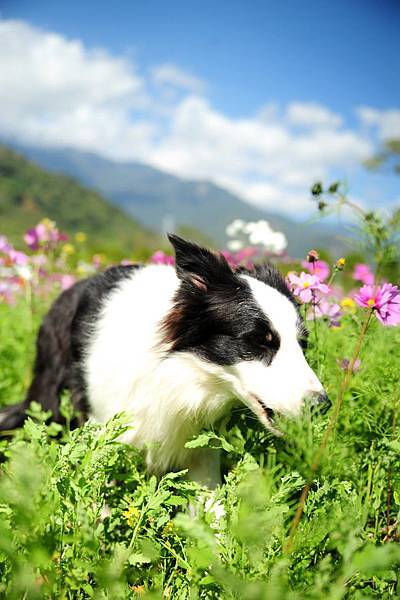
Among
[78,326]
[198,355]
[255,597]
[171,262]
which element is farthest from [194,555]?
[171,262]

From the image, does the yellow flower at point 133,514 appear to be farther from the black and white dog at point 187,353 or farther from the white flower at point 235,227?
the white flower at point 235,227

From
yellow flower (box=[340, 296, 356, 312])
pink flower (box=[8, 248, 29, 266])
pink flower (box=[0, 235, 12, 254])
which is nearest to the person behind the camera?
yellow flower (box=[340, 296, 356, 312])

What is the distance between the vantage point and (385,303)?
1921mm

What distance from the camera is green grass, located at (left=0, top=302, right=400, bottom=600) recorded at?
1516 mm

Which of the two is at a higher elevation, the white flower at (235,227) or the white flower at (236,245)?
the white flower at (235,227)

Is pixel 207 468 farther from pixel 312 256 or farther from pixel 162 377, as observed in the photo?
pixel 312 256

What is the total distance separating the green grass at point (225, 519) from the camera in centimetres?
152

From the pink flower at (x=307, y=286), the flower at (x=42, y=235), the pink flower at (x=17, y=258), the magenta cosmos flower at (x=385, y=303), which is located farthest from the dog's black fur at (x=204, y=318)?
the flower at (x=42, y=235)

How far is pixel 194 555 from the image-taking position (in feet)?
5.19

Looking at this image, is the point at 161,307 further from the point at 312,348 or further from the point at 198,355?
the point at 312,348

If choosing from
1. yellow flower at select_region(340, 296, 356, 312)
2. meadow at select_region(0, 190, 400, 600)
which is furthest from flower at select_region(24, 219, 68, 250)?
yellow flower at select_region(340, 296, 356, 312)

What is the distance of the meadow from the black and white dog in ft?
0.57

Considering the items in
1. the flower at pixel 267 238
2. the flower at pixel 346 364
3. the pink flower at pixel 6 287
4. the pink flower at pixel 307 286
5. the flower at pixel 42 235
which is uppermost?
the flower at pixel 267 238

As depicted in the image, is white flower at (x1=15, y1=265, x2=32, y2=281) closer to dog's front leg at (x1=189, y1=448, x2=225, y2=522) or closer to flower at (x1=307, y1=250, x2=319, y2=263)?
dog's front leg at (x1=189, y1=448, x2=225, y2=522)
